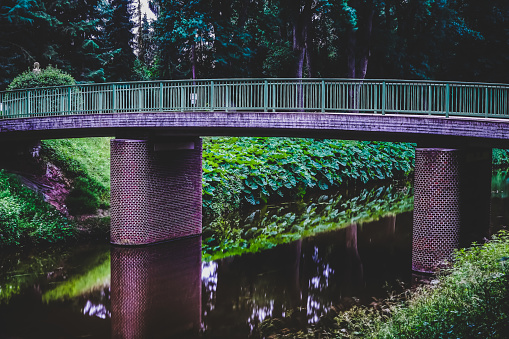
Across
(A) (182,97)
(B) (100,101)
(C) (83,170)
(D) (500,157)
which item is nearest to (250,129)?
(A) (182,97)

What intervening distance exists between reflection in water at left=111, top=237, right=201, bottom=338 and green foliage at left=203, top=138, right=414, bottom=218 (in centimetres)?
530

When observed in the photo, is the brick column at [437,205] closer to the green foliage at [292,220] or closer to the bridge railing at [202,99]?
the bridge railing at [202,99]

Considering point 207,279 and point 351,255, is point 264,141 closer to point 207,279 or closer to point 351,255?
point 351,255

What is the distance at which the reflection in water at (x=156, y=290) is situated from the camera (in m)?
14.1

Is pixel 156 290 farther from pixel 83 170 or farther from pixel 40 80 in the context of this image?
pixel 40 80

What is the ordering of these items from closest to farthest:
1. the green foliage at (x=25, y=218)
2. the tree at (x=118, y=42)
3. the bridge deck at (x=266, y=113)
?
1. the bridge deck at (x=266, y=113)
2. the green foliage at (x=25, y=218)
3. the tree at (x=118, y=42)

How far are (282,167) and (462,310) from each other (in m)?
21.5

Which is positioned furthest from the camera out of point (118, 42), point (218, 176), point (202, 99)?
point (118, 42)

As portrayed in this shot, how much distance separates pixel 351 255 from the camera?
2017cm

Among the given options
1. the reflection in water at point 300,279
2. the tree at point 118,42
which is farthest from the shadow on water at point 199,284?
the tree at point 118,42

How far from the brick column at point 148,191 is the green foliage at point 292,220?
5.08 feet

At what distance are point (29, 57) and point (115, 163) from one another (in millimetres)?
19466

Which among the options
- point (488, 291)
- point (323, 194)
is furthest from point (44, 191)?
point (488, 291)

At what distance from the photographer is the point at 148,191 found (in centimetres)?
2053
